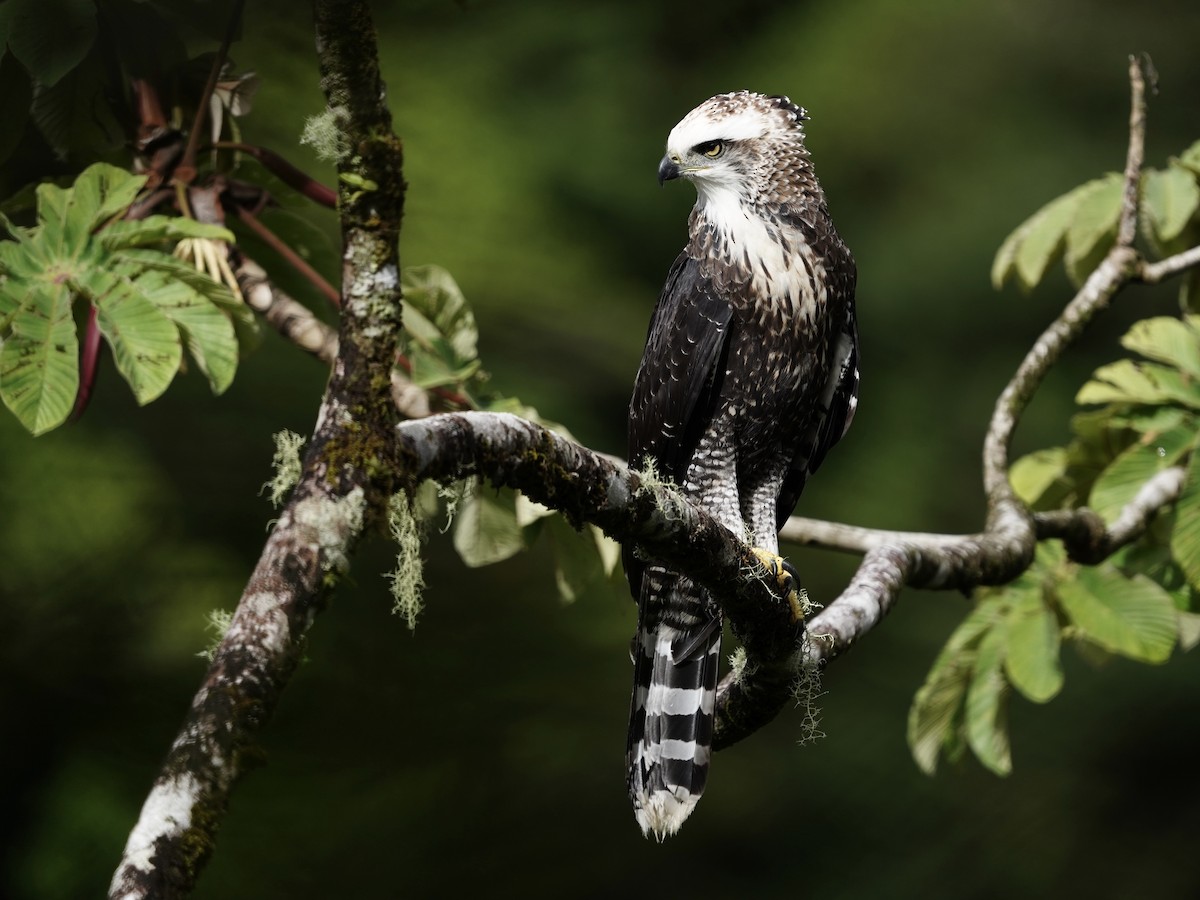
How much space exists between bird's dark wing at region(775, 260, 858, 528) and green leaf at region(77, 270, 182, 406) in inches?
50.6

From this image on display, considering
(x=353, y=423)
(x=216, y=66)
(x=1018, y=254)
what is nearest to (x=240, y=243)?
(x=216, y=66)

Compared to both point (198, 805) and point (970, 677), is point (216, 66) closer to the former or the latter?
point (198, 805)

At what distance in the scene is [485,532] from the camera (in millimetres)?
2473

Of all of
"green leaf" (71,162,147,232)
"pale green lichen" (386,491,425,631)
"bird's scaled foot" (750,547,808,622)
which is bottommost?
"pale green lichen" (386,491,425,631)

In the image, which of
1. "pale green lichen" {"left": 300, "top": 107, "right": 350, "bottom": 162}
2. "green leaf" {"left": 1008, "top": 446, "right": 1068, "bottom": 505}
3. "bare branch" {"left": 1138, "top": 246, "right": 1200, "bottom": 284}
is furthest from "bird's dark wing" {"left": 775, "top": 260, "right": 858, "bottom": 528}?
"pale green lichen" {"left": 300, "top": 107, "right": 350, "bottom": 162}

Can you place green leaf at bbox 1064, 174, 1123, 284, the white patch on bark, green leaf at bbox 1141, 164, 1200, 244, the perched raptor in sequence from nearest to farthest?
the white patch on bark < the perched raptor < green leaf at bbox 1141, 164, 1200, 244 < green leaf at bbox 1064, 174, 1123, 284

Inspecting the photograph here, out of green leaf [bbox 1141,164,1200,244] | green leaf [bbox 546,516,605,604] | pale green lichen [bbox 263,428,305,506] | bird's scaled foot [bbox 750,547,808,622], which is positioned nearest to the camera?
pale green lichen [bbox 263,428,305,506]

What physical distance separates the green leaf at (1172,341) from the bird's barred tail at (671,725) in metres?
1.28

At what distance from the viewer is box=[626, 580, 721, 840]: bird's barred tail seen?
7.75ft

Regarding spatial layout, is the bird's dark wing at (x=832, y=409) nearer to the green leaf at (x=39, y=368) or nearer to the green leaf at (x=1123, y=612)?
the green leaf at (x=1123, y=612)

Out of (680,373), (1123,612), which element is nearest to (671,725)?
(680,373)

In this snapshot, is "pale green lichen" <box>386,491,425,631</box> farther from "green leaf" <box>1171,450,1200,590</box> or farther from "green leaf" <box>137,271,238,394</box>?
"green leaf" <box>1171,450,1200,590</box>

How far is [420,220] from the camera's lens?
4.53m

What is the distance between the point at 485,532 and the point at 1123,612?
1.35 meters
